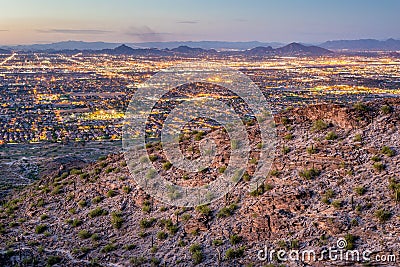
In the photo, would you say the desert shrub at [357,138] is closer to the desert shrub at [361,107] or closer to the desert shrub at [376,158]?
the desert shrub at [376,158]

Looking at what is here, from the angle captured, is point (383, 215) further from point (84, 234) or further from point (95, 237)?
point (84, 234)

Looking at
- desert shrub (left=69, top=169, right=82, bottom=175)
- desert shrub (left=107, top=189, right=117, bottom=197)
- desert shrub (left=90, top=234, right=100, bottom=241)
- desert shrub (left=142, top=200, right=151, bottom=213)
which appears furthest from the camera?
desert shrub (left=69, top=169, right=82, bottom=175)

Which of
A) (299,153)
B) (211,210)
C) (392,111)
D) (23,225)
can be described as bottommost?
(23,225)

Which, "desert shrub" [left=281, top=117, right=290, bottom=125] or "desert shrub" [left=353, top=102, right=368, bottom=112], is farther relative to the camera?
"desert shrub" [left=281, top=117, right=290, bottom=125]

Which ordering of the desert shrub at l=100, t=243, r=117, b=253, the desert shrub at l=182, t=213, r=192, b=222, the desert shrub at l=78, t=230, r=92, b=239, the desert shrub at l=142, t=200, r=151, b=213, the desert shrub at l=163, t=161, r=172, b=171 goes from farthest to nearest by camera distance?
the desert shrub at l=163, t=161, r=172, b=171
the desert shrub at l=142, t=200, r=151, b=213
the desert shrub at l=78, t=230, r=92, b=239
the desert shrub at l=182, t=213, r=192, b=222
the desert shrub at l=100, t=243, r=117, b=253

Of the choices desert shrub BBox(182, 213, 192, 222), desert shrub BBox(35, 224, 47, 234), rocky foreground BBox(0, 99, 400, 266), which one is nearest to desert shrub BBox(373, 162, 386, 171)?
rocky foreground BBox(0, 99, 400, 266)

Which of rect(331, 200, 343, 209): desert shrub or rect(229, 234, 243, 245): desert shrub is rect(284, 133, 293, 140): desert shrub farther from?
rect(229, 234, 243, 245): desert shrub

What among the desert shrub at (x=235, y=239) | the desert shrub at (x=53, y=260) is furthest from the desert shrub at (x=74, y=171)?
the desert shrub at (x=235, y=239)

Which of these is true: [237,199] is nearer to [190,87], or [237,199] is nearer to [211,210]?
[211,210]

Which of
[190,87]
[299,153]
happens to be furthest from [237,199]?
[190,87]
